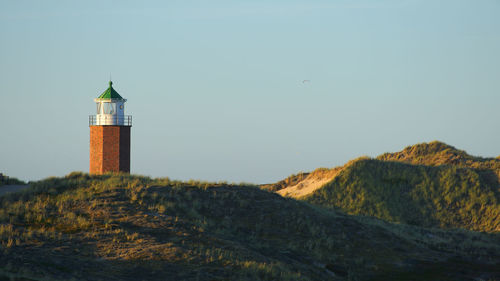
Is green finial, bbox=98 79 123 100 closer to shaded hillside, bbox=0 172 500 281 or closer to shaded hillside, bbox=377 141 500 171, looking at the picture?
shaded hillside, bbox=0 172 500 281

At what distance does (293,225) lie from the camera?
30.6 m

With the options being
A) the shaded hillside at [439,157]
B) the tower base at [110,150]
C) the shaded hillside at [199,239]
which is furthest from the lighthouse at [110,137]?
the shaded hillside at [439,157]

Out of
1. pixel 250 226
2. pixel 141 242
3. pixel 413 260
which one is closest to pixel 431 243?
pixel 413 260

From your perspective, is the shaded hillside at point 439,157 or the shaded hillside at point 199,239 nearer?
the shaded hillside at point 199,239

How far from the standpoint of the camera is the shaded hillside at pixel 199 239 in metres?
21.0

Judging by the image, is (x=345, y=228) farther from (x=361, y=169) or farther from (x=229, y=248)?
(x=361, y=169)

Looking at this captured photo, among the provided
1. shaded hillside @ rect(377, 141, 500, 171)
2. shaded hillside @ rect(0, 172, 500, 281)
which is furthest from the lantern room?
shaded hillside @ rect(377, 141, 500, 171)

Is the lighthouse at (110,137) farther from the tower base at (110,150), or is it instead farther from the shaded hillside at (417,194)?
the shaded hillside at (417,194)

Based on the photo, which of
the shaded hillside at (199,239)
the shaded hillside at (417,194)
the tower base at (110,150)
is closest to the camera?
the shaded hillside at (199,239)

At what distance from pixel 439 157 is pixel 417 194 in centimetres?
1646

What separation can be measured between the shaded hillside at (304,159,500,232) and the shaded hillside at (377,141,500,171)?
579 centimetres

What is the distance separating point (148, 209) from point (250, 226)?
18.0 feet

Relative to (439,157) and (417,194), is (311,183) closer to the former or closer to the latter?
(417,194)

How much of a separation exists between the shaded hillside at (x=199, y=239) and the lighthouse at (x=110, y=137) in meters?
15.3
